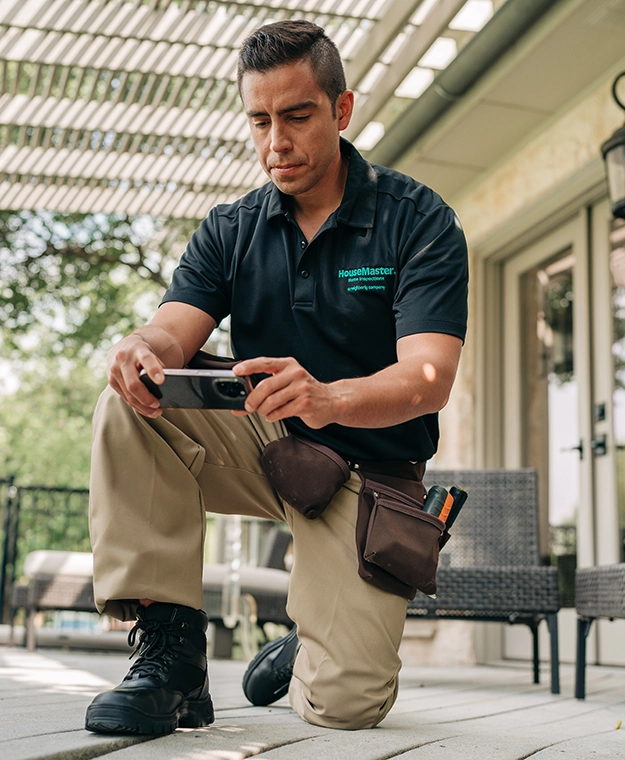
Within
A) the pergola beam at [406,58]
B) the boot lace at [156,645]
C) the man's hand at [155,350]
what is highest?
the pergola beam at [406,58]

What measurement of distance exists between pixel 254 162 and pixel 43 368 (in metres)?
14.0

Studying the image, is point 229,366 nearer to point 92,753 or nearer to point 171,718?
point 171,718

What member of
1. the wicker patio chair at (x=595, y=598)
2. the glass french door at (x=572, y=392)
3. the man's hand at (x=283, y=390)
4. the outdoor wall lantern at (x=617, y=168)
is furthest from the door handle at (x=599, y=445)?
the man's hand at (x=283, y=390)

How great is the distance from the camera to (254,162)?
5367 millimetres

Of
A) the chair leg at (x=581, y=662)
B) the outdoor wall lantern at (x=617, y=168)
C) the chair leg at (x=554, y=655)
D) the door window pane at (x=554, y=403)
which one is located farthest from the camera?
the door window pane at (x=554, y=403)

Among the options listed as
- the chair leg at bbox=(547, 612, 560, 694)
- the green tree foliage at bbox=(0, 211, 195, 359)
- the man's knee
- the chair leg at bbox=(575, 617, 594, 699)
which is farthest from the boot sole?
the green tree foliage at bbox=(0, 211, 195, 359)

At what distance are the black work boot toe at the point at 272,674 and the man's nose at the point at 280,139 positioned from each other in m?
1.08

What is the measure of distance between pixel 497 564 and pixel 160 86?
109 inches

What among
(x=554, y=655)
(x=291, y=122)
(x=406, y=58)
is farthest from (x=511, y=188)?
(x=291, y=122)

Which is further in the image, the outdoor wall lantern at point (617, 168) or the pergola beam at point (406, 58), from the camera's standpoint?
the pergola beam at point (406, 58)

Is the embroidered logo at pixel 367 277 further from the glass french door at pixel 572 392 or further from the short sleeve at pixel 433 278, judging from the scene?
the glass french door at pixel 572 392

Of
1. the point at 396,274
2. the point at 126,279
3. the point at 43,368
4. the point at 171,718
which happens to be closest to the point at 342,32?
the point at 396,274

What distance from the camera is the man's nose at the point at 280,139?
1.95 meters

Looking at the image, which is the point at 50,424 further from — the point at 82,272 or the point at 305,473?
the point at 305,473
